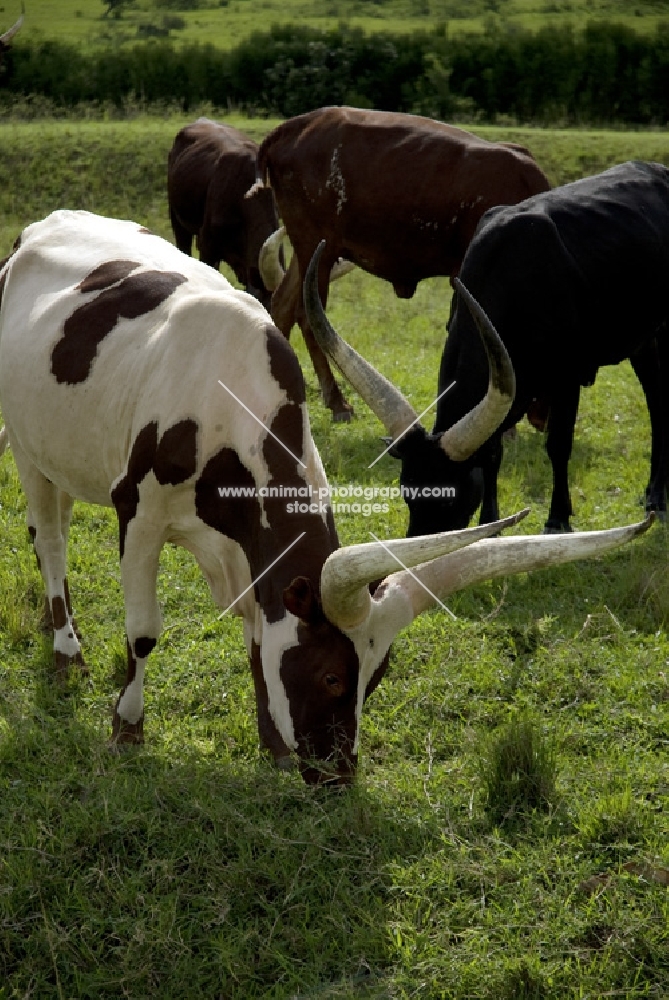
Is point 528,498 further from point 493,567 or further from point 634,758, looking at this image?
point 493,567

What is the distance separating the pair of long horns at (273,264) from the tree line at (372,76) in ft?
48.3

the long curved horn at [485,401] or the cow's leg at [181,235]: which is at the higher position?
the long curved horn at [485,401]

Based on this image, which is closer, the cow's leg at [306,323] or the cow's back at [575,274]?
the cow's back at [575,274]

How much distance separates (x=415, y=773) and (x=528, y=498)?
323 cm

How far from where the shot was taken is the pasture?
10.4ft

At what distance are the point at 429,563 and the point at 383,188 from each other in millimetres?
5146

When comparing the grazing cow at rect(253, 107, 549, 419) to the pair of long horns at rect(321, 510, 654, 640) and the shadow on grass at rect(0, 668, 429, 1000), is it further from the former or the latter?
the shadow on grass at rect(0, 668, 429, 1000)

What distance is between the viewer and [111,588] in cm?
582

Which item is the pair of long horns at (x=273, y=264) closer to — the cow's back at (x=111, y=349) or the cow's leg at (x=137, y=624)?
the cow's back at (x=111, y=349)

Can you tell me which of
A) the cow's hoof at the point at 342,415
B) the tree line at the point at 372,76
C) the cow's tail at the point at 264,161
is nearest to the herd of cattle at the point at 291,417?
the cow's hoof at the point at 342,415

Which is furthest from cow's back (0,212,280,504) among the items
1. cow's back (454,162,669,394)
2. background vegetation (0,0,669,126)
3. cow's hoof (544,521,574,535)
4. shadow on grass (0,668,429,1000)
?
background vegetation (0,0,669,126)

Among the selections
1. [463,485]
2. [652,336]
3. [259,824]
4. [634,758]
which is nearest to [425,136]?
[652,336]

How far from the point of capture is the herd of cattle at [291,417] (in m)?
3.65

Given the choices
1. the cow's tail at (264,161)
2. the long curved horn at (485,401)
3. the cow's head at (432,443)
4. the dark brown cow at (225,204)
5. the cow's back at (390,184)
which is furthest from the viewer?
the dark brown cow at (225,204)
